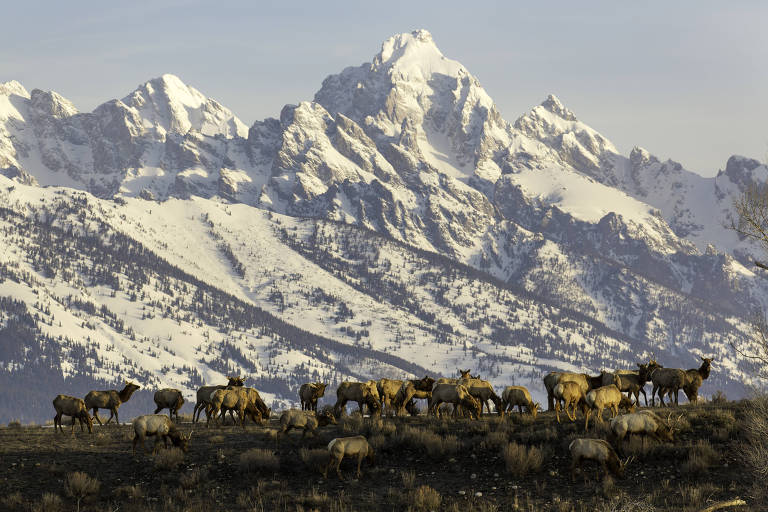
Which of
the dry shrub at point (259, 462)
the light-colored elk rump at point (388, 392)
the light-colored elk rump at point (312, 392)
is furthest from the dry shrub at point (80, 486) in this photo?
the light-colored elk rump at point (312, 392)

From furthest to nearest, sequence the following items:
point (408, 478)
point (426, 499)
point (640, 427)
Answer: point (640, 427)
point (408, 478)
point (426, 499)

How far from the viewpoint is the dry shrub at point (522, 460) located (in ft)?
95.9

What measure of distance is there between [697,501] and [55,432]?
87.4 ft

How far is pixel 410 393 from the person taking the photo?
41.2 m

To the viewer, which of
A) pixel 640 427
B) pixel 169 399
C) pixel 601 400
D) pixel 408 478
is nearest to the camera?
pixel 408 478

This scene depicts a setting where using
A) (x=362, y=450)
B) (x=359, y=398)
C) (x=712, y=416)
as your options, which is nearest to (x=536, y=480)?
(x=362, y=450)

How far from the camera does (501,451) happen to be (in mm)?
30594

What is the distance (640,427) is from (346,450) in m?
10.1

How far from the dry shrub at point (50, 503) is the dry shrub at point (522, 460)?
47.7 ft

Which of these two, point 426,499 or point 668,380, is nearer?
point 426,499

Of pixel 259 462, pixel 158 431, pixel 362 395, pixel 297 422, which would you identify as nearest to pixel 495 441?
pixel 297 422

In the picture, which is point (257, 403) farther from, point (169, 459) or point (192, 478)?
point (192, 478)

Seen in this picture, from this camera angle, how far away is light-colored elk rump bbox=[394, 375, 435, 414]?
4131 cm

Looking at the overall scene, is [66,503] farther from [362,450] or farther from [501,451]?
[501,451]
